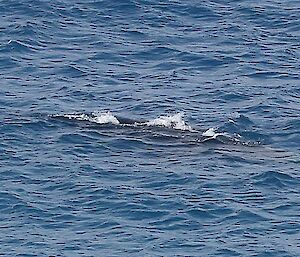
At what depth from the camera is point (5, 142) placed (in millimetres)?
38188

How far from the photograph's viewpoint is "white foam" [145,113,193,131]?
4041cm

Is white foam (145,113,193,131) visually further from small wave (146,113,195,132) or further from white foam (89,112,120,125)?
white foam (89,112,120,125)

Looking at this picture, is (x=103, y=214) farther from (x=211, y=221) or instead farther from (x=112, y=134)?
(x=112, y=134)

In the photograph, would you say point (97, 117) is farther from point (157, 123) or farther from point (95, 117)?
point (157, 123)

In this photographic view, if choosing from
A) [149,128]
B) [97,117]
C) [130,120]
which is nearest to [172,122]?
[149,128]

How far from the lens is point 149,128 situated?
4019 cm

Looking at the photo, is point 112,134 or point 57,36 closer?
point 112,134

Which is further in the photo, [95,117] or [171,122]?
[95,117]

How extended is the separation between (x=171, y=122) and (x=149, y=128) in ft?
3.23

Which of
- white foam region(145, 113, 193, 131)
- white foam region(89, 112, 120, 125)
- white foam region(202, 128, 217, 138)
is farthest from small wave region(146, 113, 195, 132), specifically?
white foam region(89, 112, 120, 125)

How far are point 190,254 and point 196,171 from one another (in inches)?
255

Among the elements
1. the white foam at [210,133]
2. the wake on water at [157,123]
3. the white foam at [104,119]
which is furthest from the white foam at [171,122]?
the white foam at [104,119]

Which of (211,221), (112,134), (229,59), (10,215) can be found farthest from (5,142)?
(229,59)

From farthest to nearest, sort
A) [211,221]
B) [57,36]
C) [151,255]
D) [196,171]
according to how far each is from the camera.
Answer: [57,36] → [196,171] → [211,221] → [151,255]
